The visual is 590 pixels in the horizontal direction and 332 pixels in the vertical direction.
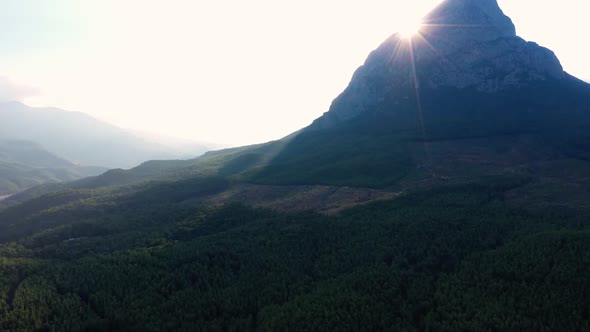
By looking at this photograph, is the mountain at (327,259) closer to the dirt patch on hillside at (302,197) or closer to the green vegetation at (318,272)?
the green vegetation at (318,272)

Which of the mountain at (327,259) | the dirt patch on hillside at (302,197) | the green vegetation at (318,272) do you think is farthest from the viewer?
the dirt patch on hillside at (302,197)

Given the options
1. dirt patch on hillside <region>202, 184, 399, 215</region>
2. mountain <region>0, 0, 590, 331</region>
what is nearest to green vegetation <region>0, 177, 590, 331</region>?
mountain <region>0, 0, 590, 331</region>

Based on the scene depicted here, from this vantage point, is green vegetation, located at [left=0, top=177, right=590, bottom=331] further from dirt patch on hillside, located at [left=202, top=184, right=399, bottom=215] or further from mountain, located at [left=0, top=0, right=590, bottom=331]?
dirt patch on hillside, located at [left=202, top=184, right=399, bottom=215]

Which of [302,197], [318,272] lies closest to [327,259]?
[318,272]

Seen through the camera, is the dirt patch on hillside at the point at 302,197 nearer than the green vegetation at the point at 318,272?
No

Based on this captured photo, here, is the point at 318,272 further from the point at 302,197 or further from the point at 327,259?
the point at 302,197

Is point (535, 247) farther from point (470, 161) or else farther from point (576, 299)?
point (470, 161)

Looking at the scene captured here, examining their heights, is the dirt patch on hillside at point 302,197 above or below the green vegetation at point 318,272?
above

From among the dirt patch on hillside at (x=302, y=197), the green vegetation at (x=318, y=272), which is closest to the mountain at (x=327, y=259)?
the green vegetation at (x=318, y=272)

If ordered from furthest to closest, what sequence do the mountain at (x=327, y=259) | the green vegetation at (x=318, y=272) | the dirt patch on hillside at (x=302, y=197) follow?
1. the dirt patch on hillside at (x=302, y=197)
2. the mountain at (x=327, y=259)
3. the green vegetation at (x=318, y=272)
